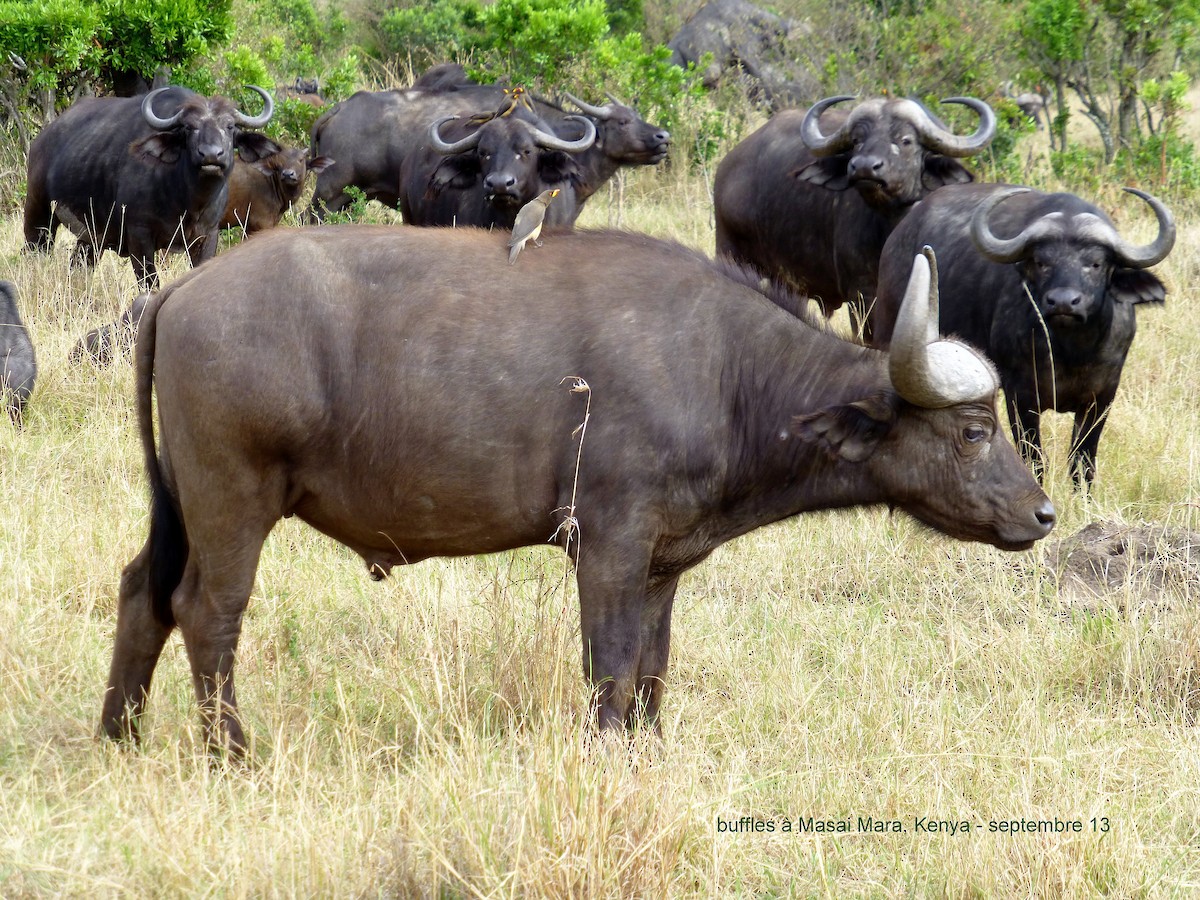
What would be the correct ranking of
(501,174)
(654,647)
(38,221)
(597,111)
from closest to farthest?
(654,647) → (501,174) → (38,221) → (597,111)

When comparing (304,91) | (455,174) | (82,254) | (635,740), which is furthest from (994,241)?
(304,91)

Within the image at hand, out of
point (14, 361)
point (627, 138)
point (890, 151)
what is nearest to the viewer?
point (14, 361)

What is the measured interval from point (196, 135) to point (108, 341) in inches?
106

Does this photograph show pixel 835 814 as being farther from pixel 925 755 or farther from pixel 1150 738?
pixel 1150 738

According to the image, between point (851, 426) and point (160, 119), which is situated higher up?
point (851, 426)

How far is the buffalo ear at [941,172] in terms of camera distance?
372 inches

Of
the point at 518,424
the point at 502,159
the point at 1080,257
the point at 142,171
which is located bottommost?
the point at 142,171

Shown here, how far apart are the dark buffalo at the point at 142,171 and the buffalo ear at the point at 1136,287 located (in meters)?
6.32

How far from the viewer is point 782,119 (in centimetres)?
1110

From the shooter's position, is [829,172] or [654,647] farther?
[829,172]

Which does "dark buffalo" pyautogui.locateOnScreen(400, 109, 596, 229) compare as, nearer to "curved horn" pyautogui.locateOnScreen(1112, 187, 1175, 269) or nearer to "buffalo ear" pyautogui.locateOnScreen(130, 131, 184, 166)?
"buffalo ear" pyautogui.locateOnScreen(130, 131, 184, 166)

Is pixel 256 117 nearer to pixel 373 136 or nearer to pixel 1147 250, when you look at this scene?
pixel 373 136

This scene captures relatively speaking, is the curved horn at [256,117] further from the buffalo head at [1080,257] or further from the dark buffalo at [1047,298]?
the buffalo head at [1080,257]

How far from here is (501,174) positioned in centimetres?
977
